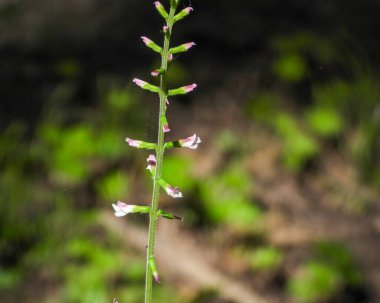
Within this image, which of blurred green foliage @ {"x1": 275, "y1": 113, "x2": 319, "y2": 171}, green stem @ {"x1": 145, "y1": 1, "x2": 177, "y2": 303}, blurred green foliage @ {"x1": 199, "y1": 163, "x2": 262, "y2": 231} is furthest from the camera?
blurred green foliage @ {"x1": 275, "y1": 113, "x2": 319, "y2": 171}

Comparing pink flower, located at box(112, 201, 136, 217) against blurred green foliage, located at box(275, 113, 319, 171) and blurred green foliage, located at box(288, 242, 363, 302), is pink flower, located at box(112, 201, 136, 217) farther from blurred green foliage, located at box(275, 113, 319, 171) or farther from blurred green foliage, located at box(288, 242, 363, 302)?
blurred green foliage, located at box(275, 113, 319, 171)

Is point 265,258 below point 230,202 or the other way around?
below

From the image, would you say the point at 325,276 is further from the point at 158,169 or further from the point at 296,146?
the point at 158,169

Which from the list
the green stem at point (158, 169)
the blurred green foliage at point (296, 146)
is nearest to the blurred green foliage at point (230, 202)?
the blurred green foliage at point (296, 146)

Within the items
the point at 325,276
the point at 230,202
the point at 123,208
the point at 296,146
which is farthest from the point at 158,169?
the point at 296,146

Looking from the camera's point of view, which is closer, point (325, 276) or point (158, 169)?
point (158, 169)

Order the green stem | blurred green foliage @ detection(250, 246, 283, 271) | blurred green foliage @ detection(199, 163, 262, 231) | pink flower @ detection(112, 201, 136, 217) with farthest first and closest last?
blurred green foliage @ detection(199, 163, 262, 231) → blurred green foliage @ detection(250, 246, 283, 271) → pink flower @ detection(112, 201, 136, 217) → the green stem

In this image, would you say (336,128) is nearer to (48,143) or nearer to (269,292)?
(269,292)

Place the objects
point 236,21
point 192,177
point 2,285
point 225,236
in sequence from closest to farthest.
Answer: point 2,285
point 225,236
point 192,177
point 236,21

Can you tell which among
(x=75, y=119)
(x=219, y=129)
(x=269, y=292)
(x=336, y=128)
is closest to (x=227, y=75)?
(x=219, y=129)

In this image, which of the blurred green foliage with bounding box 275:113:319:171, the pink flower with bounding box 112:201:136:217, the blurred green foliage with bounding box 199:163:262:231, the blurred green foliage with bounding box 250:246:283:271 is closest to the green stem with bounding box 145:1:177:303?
the pink flower with bounding box 112:201:136:217

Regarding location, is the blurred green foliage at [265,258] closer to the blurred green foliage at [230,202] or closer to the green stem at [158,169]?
the blurred green foliage at [230,202]
